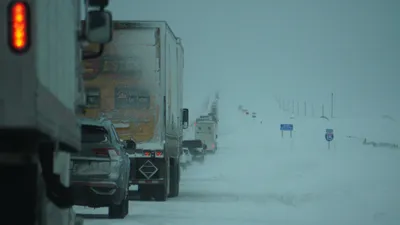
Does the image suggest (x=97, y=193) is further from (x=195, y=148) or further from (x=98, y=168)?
(x=195, y=148)

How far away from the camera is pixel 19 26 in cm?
540

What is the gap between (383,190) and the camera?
2986cm

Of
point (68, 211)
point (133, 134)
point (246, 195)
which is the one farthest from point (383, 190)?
point (68, 211)

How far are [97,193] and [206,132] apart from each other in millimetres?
68499

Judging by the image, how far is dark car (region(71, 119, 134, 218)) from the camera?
1689 cm

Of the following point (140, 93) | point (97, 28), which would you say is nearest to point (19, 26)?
point (97, 28)

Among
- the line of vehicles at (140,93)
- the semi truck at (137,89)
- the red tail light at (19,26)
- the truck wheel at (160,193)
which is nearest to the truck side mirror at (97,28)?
the red tail light at (19,26)

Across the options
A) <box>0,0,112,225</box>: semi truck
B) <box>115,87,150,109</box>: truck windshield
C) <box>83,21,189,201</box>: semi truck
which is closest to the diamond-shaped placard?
<box>83,21,189,201</box>: semi truck

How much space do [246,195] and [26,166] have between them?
2310cm

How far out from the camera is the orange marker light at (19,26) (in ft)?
17.6

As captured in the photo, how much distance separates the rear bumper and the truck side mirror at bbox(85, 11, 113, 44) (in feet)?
31.8

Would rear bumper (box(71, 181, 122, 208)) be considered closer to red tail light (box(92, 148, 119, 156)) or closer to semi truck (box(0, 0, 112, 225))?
red tail light (box(92, 148, 119, 156))

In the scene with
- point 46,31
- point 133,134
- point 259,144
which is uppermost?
point 46,31

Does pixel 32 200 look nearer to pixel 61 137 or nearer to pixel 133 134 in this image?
pixel 61 137
